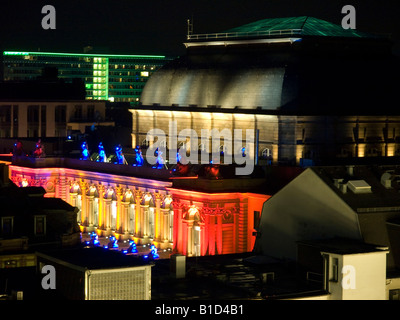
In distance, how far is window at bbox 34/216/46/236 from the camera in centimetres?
13025

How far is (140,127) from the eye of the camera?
654 feet

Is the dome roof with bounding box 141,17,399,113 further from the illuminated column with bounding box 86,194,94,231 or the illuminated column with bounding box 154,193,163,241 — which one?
the illuminated column with bounding box 86,194,94,231

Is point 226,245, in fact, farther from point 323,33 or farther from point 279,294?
point 279,294

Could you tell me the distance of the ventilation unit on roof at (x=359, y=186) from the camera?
120 metres

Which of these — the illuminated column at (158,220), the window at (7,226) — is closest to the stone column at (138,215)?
the illuminated column at (158,220)

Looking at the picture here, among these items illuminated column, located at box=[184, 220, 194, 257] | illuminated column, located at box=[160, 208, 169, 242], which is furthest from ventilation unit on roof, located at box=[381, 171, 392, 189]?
illuminated column, located at box=[160, 208, 169, 242]

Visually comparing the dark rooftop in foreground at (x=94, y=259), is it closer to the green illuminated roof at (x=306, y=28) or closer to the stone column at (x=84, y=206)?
the green illuminated roof at (x=306, y=28)

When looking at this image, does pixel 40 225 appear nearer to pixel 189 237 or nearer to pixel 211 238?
pixel 211 238

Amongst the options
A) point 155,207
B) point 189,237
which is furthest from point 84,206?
point 189,237

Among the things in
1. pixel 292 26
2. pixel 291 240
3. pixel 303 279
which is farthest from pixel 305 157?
pixel 303 279

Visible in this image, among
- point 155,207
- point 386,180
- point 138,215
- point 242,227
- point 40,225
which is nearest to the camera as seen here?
point 386,180

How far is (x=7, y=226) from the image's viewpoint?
423 ft

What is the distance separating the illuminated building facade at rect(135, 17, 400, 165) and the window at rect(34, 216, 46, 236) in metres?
40.6

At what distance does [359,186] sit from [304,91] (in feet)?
167
